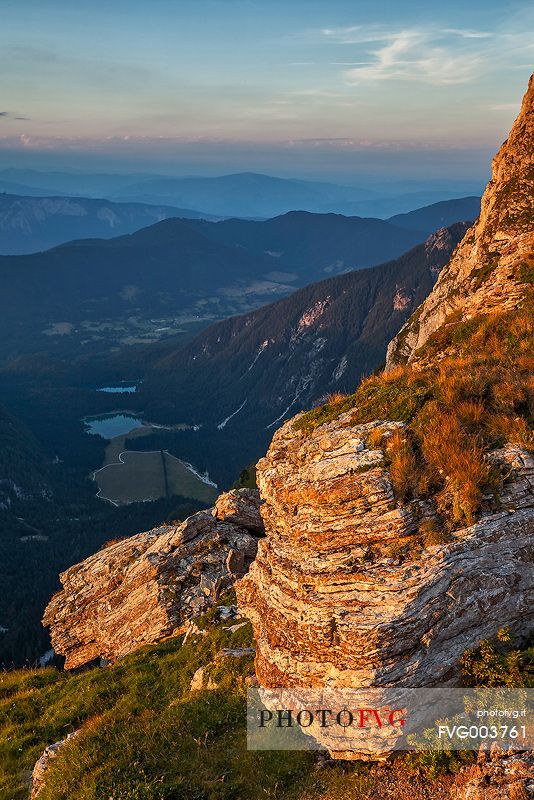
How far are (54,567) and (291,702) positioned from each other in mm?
155276

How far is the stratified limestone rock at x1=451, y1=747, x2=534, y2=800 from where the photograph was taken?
1130 centimetres

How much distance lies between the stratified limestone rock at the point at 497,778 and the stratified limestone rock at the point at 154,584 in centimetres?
1792

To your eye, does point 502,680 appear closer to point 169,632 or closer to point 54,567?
point 169,632

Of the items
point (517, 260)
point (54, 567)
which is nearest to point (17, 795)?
point (517, 260)

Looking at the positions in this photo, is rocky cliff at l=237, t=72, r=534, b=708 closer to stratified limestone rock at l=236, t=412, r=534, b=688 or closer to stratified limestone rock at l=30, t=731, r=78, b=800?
stratified limestone rock at l=236, t=412, r=534, b=688

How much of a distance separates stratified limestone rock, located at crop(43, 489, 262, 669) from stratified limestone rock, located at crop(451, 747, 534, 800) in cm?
1792

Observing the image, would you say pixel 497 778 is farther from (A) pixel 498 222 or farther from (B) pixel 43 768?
(A) pixel 498 222

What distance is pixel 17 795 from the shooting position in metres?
17.9

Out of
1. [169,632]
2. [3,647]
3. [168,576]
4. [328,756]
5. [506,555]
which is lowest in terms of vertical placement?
[3,647]

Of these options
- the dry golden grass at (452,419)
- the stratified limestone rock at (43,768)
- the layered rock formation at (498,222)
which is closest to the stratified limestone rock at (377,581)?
the dry golden grass at (452,419)

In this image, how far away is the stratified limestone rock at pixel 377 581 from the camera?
13.5 meters

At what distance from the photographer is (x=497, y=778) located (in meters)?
11.8

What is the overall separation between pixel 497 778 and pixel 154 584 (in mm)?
22122

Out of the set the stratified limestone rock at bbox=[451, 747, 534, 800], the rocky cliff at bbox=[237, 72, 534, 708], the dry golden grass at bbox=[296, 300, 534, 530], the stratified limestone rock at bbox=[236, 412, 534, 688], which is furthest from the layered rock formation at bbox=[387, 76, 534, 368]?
the stratified limestone rock at bbox=[451, 747, 534, 800]
